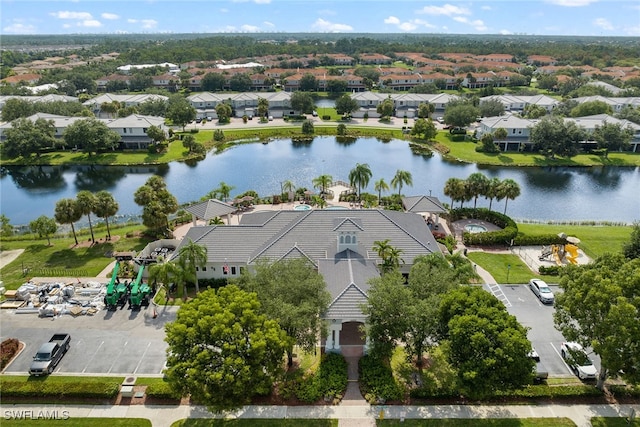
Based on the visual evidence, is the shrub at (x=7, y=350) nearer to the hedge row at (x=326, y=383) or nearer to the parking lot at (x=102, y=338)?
the parking lot at (x=102, y=338)

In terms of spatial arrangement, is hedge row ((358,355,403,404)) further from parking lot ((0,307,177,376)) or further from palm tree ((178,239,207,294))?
palm tree ((178,239,207,294))

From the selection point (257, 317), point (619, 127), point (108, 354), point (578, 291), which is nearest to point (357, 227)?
point (257, 317)

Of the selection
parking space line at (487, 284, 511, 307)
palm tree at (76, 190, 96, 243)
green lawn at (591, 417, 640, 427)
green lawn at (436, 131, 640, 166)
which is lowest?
green lawn at (591, 417, 640, 427)

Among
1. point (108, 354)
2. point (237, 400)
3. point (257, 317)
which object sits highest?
point (257, 317)

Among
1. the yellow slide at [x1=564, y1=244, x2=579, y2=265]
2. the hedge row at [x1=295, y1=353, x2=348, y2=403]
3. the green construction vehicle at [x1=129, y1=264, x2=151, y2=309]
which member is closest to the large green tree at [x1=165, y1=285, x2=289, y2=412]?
the hedge row at [x1=295, y1=353, x2=348, y2=403]

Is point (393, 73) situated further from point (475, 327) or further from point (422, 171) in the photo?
point (475, 327)

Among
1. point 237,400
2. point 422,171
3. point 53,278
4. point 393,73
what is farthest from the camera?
point 393,73
